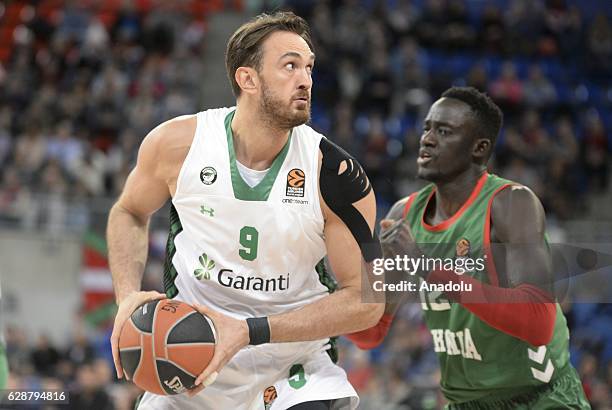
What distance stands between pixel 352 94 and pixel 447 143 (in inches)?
439

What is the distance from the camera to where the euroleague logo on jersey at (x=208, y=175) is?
4.21m

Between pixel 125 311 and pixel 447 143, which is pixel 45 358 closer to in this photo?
pixel 447 143

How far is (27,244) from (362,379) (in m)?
5.34

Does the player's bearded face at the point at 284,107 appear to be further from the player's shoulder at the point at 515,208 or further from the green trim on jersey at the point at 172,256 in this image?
the player's shoulder at the point at 515,208

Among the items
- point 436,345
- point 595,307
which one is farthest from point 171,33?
point 436,345

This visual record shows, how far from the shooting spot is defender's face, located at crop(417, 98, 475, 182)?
5.07m

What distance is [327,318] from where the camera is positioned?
4.04 metres

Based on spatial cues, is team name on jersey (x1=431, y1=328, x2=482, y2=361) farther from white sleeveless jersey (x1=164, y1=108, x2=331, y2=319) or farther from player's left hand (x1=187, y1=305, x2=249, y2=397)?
player's left hand (x1=187, y1=305, x2=249, y2=397)

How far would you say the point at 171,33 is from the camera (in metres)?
17.3

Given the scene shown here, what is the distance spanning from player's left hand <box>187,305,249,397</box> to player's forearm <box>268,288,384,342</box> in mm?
143

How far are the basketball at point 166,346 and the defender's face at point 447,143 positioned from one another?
1754 millimetres

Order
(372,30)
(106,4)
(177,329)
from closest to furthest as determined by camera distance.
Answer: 1. (177,329)
2. (372,30)
3. (106,4)

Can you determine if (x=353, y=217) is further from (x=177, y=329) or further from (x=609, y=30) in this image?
(x=609, y=30)

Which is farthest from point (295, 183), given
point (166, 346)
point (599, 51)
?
point (599, 51)
